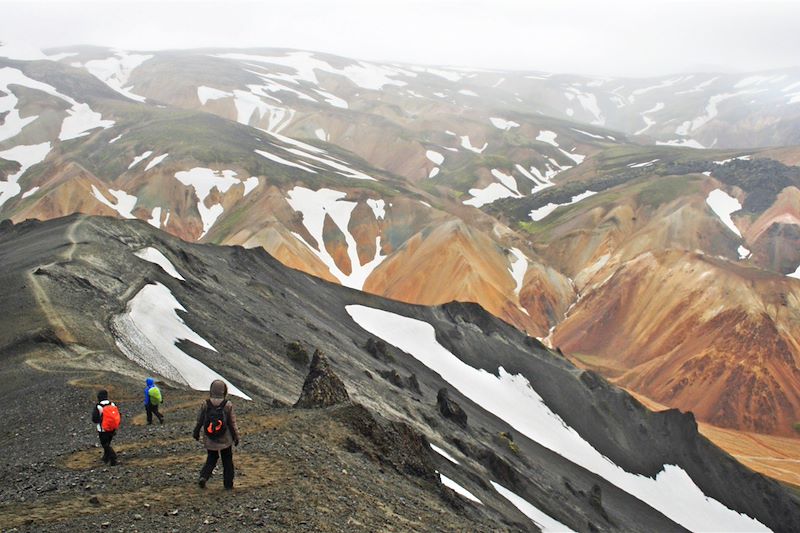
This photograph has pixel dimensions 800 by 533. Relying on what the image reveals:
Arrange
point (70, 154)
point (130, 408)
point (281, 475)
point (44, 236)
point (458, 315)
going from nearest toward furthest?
point (281, 475)
point (130, 408)
point (44, 236)
point (458, 315)
point (70, 154)

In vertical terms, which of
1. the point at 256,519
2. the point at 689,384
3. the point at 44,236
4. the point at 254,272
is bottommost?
the point at 689,384

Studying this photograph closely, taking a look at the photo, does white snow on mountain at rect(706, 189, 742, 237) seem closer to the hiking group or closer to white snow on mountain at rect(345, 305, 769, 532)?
white snow on mountain at rect(345, 305, 769, 532)

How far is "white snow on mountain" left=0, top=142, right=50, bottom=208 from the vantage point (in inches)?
5185

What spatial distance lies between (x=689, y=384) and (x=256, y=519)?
9045cm

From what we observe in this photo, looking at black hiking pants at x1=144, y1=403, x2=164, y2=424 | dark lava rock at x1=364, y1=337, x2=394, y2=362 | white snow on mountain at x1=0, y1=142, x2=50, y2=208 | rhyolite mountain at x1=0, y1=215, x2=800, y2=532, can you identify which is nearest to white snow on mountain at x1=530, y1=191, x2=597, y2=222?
rhyolite mountain at x1=0, y1=215, x2=800, y2=532

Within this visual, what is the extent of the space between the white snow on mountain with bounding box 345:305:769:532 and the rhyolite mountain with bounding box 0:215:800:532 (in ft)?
0.63

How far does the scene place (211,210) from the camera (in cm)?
12962

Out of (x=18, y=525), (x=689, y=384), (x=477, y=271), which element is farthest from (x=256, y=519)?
(x=477, y=271)

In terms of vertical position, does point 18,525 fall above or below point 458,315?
above

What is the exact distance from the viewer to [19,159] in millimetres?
148750

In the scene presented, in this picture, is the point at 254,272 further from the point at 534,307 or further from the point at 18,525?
the point at 534,307

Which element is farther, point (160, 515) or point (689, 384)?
point (689, 384)

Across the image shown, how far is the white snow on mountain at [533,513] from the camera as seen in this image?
3048 centimetres

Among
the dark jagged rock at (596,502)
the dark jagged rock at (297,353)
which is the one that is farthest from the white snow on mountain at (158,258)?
the dark jagged rock at (596,502)
